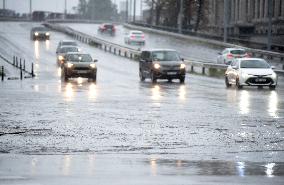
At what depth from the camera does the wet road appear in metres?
11.5

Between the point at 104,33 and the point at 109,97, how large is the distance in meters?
96.5

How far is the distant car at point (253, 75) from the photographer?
36156 mm

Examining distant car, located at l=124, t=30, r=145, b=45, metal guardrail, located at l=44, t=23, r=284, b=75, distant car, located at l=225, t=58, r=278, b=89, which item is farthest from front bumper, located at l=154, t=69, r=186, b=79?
distant car, located at l=124, t=30, r=145, b=45

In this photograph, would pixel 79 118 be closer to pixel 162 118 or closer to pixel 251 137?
pixel 162 118

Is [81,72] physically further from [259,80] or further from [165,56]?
[259,80]

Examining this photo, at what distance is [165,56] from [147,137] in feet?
91.8

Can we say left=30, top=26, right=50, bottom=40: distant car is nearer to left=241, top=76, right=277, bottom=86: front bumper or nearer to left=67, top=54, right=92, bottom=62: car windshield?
left=67, top=54, right=92, bottom=62: car windshield

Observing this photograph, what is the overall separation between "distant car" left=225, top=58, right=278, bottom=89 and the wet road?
7010 millimetres

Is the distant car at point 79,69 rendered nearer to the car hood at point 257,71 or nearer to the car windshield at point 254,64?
the car windshield at point 254,64

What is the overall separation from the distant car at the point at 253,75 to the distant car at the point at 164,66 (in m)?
5.00

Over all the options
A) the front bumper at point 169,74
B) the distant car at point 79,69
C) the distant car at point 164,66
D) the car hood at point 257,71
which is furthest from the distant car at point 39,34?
the car hood at point 257,71

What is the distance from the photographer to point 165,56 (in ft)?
143

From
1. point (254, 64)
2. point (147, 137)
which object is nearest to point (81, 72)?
point (254, 64)

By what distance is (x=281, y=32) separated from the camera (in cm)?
9594
